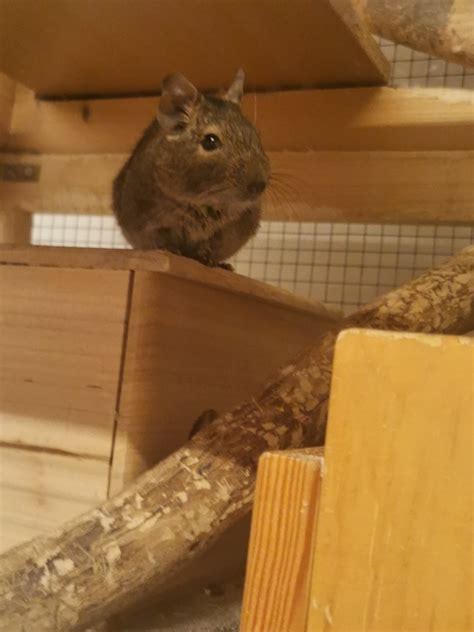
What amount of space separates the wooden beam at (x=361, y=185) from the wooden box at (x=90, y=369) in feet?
1.50

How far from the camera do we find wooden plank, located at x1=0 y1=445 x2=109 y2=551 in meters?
1.00

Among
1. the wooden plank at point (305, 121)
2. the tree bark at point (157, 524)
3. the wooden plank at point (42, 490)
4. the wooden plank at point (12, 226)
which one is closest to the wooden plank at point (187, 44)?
the wooden plank at point (305, 121)

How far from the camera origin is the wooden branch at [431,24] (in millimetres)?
1083

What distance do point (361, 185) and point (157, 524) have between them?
89 cm

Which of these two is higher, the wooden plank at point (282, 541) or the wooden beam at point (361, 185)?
the wooden beam at point (361, 185)

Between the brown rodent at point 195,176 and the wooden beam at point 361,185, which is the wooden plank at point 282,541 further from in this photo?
the wooden beam at point 361,185

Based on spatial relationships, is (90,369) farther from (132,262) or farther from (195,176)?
(195,176)

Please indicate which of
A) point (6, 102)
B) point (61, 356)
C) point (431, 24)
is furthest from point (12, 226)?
point (431, 24)

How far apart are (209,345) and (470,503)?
0.75 meters

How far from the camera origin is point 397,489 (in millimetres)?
444

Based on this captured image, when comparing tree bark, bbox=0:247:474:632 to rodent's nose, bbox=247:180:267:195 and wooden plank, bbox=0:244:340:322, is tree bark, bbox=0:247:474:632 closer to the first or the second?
wooden plank, bbox=0:244:340:322

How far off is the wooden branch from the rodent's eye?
0.31 meters

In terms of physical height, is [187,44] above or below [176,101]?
above

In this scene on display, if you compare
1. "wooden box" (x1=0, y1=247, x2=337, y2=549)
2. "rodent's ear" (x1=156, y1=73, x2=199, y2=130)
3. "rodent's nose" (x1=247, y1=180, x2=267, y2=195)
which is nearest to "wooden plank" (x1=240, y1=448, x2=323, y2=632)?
"wooden box" (x1=0, y1=247, x2=337, y2=549)
